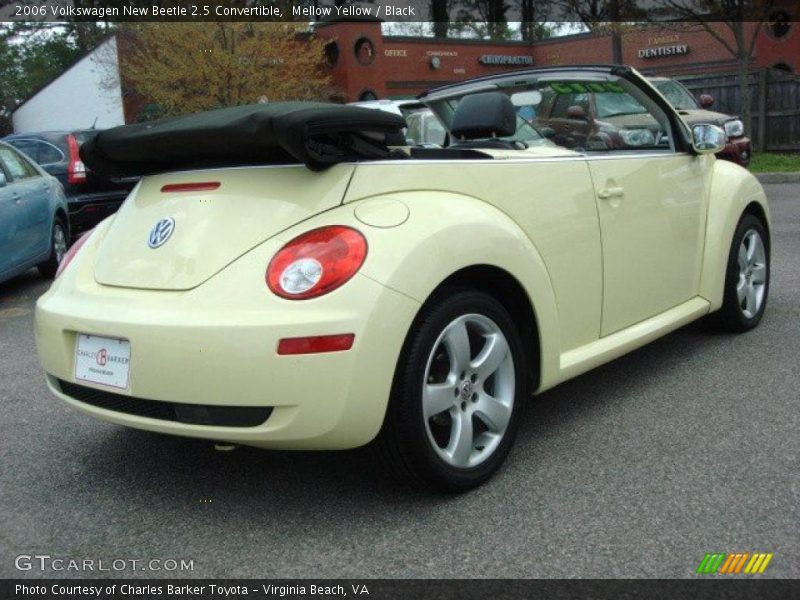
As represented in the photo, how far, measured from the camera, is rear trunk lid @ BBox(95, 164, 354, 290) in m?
2.91

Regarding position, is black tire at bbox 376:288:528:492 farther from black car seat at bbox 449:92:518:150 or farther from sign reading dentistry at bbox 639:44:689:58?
sign reading dentistry at bbox 639:44:689:58

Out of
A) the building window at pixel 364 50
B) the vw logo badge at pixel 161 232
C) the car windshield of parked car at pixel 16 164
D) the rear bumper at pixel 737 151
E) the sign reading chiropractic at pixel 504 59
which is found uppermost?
the building window at pixel 364 50

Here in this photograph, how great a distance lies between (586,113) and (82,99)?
2926cm

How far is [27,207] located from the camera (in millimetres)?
8219

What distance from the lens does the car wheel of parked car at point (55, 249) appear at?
29.3 ft

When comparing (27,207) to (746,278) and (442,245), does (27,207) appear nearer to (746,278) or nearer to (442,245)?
(746,278)

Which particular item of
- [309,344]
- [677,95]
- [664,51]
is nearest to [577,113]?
[309,344]

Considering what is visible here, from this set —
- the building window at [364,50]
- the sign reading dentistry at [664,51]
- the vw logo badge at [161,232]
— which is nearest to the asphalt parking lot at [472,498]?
the vw logo badge at [161,232]

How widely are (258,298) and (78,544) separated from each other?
98cm

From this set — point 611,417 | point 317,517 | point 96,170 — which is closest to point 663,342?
point 611,417

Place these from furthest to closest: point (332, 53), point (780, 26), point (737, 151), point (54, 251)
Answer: point (332, 53), point (780, 26), point (737, 151), point (54, 251)

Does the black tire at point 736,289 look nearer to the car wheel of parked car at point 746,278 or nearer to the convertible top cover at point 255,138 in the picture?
the car wheel of parked car at point 746,278

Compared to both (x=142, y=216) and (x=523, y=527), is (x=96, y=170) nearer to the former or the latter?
(x=142, y=216)

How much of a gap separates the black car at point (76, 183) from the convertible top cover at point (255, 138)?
7674 millimetres
